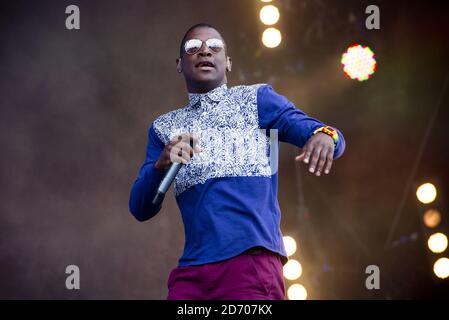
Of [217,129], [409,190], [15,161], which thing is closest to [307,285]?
[409,190]

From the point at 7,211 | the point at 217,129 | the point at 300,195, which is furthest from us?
the point at 300,195

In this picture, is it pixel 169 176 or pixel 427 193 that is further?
pixel 427 193

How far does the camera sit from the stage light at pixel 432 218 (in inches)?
178

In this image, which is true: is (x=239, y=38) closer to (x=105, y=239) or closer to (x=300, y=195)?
(x=300, y=195)

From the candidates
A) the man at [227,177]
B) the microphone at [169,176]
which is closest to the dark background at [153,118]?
the man at [227,177]

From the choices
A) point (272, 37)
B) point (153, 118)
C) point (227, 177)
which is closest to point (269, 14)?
point (272, 37)

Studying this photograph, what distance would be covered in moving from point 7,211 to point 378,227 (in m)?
2.36

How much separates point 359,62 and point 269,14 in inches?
26.7

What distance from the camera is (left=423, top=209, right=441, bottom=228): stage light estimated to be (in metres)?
4.51

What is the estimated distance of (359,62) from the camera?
15.4ft

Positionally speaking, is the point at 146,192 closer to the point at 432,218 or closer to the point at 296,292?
the point at 296,292

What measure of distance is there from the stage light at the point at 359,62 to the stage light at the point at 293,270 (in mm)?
1294

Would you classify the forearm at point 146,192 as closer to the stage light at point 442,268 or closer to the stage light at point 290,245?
the stage light at point 290,245

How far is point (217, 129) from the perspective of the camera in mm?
2346
